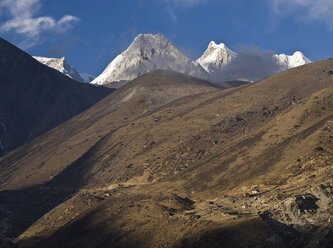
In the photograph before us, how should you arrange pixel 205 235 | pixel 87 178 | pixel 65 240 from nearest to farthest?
pixel 205 235
pixel 65 240
pixel 87 178

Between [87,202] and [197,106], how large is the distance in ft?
271

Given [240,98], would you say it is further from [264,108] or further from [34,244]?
[34,244]

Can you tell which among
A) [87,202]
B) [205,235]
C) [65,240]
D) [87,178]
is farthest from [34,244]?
[87,178]

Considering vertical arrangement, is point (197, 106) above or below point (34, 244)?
above

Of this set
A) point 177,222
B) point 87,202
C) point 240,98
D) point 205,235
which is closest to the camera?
point 205,235

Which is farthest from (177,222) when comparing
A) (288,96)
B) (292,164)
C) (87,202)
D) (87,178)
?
(288,96)

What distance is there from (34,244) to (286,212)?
43102 mm

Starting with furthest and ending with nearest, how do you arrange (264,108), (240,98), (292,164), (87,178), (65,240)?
(240,98), (264,108), (87,178), (292,164), (65,240)

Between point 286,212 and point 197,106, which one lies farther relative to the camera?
point 197,106

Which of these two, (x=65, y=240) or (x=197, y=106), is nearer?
(x=65, y=240)

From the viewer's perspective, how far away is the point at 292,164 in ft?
249

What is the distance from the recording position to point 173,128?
5640 inches

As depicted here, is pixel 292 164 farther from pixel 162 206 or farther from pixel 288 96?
pixel 288 96

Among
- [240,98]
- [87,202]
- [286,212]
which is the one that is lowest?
[286,212]
